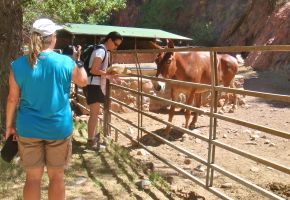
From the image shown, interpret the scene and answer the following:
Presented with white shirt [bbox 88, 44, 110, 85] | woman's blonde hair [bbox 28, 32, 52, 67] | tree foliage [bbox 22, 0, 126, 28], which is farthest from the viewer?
tree foliage [bbox 22, 0, 126, 28]

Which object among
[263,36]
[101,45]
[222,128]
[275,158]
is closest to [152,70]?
[222,128]

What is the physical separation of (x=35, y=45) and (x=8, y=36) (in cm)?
317

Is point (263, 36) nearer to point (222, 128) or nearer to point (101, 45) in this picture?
point (222, 128)

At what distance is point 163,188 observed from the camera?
4926mm

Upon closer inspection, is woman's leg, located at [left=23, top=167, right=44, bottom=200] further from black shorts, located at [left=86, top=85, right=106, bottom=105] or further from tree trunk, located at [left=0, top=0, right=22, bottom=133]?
tree trunk, located at [left=0, top=0, right=22, bottom=133]

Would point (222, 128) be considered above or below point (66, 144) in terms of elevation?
below

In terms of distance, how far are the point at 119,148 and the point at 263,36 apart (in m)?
23.1

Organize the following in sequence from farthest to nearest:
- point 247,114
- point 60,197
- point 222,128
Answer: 1. point 247,114
2. point 222,128
3. point 60,197

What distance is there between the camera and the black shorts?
246 inches

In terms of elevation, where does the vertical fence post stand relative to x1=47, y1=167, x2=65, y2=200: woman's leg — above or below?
above

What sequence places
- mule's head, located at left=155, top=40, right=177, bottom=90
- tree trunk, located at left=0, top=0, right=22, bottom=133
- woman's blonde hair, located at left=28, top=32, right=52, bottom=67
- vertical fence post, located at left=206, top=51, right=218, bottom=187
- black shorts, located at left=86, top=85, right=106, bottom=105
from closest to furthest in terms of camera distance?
woman's blonde hair, located at left=28, top=32, right=52, bottom=67, vertical fence post, located at left=206, top=51, right=218, bottom=187, tree trunk, located at left=0, top=0, right=22, bottom=133, black shorts, located at left=86, top=85, right=106, bottom=105, mule's head, located at left=155, top=40, right=177, bottom=90

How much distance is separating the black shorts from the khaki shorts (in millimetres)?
2859

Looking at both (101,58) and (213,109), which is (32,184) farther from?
(101,58)

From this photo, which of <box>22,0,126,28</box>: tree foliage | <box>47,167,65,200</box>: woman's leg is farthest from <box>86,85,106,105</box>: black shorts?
<box>22,0,126,28</box>: tree foliage
